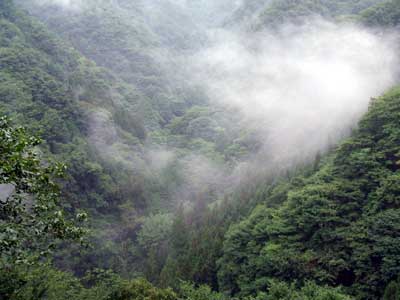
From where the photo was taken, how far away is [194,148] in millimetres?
85125

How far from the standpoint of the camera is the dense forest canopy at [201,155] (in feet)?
82.4

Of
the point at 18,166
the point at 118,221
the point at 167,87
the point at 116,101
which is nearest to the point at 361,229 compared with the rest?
the point at 18,166

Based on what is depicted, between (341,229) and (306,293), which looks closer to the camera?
(306,293)

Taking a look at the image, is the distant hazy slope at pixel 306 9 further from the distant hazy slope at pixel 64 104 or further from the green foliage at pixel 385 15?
the distant hazy slope at pixel 64 104

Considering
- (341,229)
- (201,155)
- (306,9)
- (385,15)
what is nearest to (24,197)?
(341,229)

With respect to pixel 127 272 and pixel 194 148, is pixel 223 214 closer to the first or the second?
pixel 127 272

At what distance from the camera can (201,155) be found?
80.2 m

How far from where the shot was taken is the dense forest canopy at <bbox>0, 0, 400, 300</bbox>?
82.4ft

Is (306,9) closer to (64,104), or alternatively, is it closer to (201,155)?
(201,155)

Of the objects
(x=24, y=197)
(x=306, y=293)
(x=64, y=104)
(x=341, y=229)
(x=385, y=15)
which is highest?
(x=385, y=15)

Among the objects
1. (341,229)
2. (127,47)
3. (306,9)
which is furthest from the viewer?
(127,47)

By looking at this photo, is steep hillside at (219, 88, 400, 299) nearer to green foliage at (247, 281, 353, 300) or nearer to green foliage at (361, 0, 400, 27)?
green foliage at (247, 281, 353, 300)

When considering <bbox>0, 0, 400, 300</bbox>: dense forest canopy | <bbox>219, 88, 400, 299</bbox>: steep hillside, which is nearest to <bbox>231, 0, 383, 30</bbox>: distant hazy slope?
<bbox>0, 0, 400, 300</bbox>: dense forest canopy

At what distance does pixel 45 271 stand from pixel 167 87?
89.6 metres
